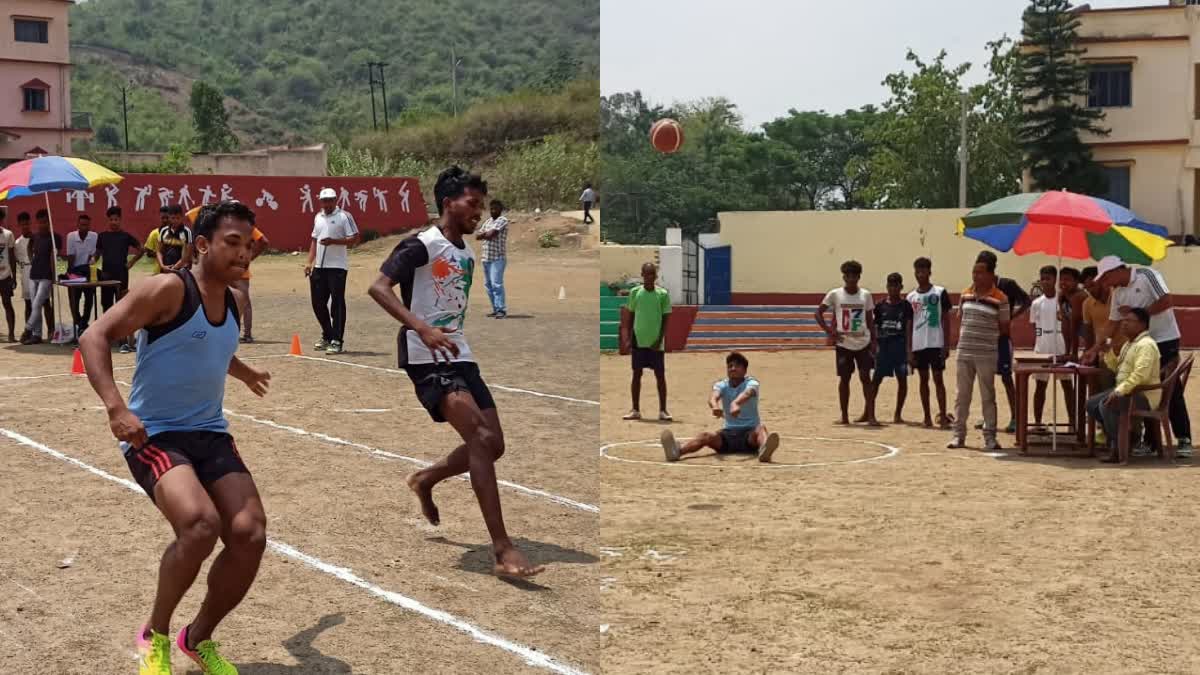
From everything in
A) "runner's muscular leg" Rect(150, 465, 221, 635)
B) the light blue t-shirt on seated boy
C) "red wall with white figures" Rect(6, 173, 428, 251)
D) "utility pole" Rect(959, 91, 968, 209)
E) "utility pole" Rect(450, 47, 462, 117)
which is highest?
"utility pole" Rect(450, 47, 462, 117)

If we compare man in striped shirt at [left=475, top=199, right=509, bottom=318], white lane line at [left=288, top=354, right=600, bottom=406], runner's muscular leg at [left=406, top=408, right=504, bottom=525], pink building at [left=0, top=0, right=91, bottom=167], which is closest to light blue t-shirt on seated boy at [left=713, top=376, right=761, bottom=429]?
white lane line at [left=288, top=354, right=600, bottom=406]

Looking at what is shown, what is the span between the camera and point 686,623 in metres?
6.41

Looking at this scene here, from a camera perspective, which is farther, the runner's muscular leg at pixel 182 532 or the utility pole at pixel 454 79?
the utility pole at pixel 454 79

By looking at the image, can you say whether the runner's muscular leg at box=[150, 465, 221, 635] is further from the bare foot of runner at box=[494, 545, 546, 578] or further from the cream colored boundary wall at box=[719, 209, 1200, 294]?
the cream colored boundary wall at box=[719, 209, 1200, 294]

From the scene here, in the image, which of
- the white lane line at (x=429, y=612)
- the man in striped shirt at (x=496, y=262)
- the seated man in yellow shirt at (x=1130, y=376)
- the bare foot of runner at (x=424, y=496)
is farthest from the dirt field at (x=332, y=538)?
the man in striped shirt at (x=496, y=262)

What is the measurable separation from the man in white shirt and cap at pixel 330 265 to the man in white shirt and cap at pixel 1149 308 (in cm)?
768

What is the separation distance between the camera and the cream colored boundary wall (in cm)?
3519

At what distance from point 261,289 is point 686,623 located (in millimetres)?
22707

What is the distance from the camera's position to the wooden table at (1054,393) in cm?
1161

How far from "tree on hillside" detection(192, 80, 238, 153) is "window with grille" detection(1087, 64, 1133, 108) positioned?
5990cm

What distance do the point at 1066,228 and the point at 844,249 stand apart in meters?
21.8

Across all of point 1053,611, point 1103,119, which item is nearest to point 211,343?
point 1053,611

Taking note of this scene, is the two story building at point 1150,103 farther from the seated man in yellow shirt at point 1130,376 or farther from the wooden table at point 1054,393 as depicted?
the seated man in yellow shirt at point 1130,376

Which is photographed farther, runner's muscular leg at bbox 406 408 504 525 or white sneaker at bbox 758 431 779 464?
white sneaker at bbox 758 431 779 464
